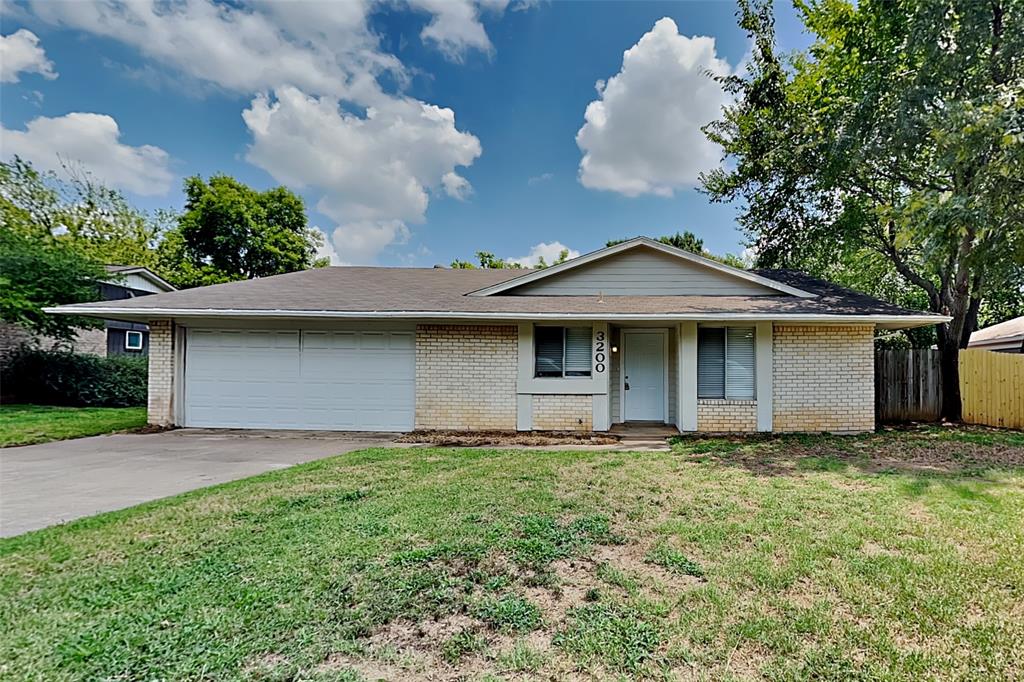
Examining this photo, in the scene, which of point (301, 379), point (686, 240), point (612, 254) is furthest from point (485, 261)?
point (301, 379)

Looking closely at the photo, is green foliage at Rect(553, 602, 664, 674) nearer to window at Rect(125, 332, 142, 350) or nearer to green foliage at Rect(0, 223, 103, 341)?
green foliage at Rect(0, 223, 103, 341)

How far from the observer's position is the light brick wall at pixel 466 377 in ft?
30.8

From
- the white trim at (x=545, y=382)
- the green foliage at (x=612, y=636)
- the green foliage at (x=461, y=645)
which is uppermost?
the white trim at (x=545, y=382)

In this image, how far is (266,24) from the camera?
35.3ft

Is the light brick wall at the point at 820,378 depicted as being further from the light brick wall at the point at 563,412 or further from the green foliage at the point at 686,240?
the green foliage at the point at 686,240

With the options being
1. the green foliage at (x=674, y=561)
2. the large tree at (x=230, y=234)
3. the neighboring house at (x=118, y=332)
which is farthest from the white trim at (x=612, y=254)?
the large tree at (x=230, y=234)

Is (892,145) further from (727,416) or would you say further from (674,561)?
(674,561)

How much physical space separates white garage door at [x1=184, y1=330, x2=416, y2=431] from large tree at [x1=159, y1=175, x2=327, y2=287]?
18.7m

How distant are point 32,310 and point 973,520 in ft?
65.0

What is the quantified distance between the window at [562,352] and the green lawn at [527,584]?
4.14 metres

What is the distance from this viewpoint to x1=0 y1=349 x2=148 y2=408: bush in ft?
45.9

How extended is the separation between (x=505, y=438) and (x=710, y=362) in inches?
172

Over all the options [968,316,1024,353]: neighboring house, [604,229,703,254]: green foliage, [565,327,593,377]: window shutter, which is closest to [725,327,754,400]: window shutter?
[565,327,593,377]: window shutter

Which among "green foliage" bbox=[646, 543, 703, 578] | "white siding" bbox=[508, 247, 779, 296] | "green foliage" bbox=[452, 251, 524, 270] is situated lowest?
"green foliage" bbox=[646, 543, 703, 578]
